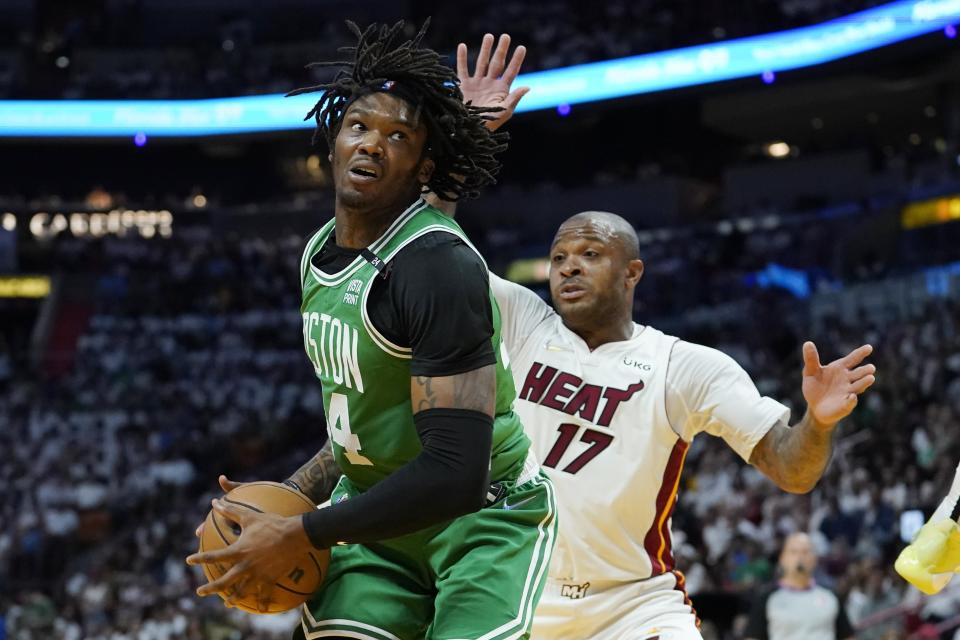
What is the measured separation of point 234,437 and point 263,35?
1050cm

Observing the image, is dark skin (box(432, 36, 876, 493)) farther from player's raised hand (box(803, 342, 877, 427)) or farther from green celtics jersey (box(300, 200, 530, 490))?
green celtics jersey (box(300, 200, 530, 490))

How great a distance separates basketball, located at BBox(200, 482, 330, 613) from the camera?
3.33m

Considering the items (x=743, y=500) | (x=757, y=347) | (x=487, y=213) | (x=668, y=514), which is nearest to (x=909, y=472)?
(x=743, y=500)

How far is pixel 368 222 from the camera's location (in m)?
3.61

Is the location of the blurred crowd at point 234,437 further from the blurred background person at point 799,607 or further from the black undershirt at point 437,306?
the black undershirt at point 437,306

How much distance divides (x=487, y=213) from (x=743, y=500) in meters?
14.6

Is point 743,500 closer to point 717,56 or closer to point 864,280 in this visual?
point 864,280

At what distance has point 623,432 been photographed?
5.09 metres

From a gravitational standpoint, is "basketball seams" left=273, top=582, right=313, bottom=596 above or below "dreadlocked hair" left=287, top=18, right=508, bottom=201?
below

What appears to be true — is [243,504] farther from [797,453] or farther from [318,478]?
[797,453]

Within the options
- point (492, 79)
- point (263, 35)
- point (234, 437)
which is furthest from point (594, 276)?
point (263, 35)

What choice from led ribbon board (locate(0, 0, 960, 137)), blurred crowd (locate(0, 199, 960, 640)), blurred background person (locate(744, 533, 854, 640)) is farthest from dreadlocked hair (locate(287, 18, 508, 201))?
led ribbon board (locate(0, 0, 960, 137))

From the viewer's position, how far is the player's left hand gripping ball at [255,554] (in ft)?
10.5

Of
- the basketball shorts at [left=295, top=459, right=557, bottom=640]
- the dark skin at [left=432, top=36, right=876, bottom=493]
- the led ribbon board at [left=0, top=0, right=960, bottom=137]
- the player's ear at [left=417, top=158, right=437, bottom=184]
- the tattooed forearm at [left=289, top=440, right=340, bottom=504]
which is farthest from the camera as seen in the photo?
the led ribbon board at [left=0, top=0, right=960, bottom=137]
